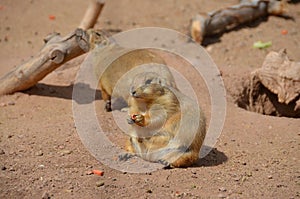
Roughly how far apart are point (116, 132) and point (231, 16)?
12.9 feet

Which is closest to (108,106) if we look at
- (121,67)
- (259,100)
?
(121,67)

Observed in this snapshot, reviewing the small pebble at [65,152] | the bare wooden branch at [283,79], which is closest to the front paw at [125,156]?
the small pebble at [65,152]

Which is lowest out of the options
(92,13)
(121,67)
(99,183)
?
(99,183)

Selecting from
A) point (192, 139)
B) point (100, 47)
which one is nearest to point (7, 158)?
point (192, 139)

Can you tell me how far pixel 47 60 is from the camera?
545 centimetres

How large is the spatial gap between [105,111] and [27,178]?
1983 mm

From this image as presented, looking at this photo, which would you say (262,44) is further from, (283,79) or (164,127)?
(164,127)

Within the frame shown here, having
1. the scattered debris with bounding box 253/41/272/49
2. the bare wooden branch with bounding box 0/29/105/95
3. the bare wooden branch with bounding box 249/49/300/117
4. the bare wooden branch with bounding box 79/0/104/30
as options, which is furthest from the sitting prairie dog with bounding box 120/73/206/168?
the scattered debris with bounding box 253/41/272/49

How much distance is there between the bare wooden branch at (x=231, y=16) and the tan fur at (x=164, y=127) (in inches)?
144

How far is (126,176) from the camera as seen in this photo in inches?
152

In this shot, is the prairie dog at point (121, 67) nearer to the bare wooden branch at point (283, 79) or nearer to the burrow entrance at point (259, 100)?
the burrow entrance at point (259, 100)

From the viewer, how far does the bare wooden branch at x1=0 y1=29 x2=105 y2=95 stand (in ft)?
17.7

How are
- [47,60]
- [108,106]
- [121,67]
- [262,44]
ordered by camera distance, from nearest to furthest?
[47,60]
[108,106]
[121,67]
[262,44]

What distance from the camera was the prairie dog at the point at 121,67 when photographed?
Result: 5801mm
